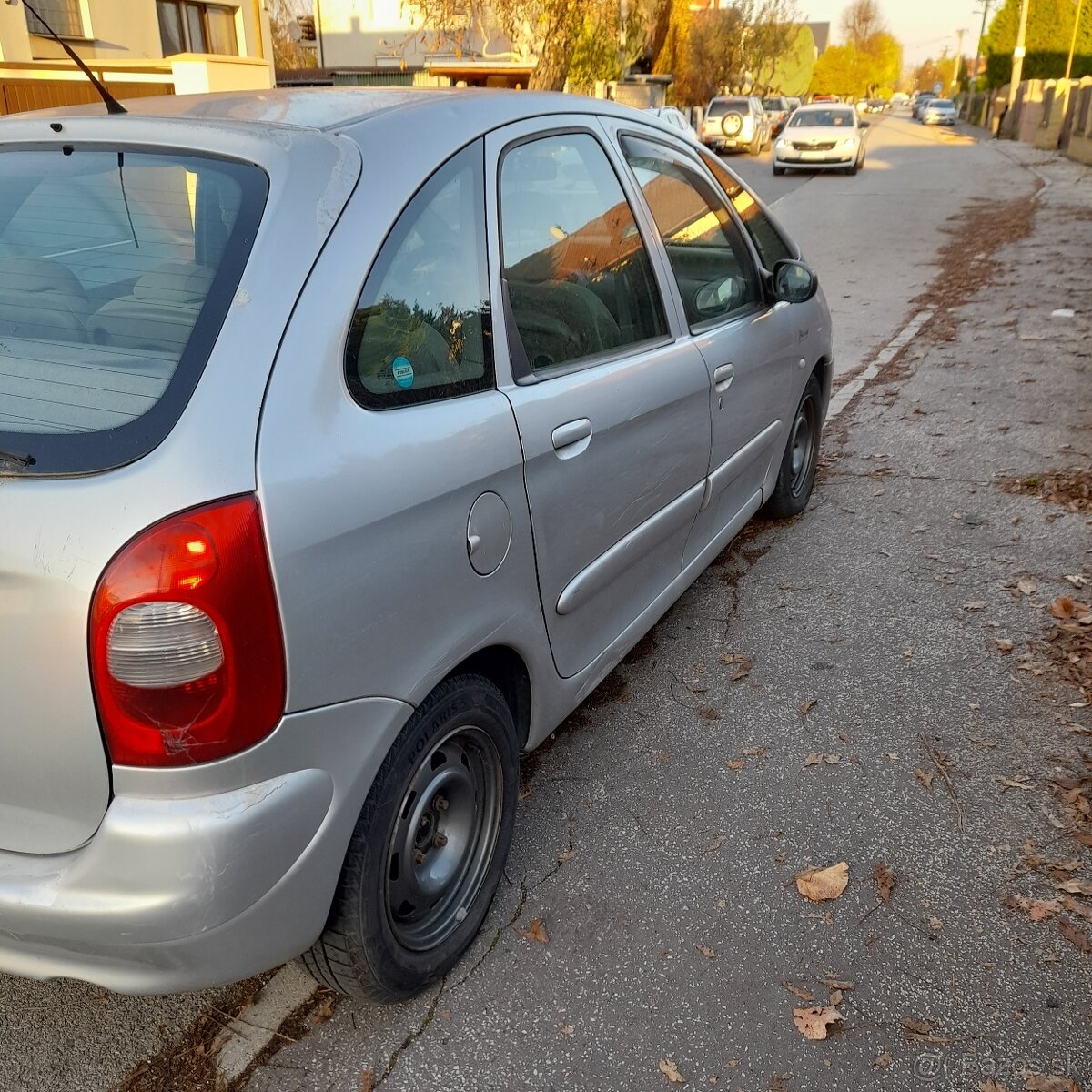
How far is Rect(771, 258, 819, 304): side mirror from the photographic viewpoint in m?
4.01

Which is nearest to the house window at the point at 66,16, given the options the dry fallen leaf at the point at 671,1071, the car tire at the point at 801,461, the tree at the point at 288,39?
the car tire at the point at 801,461

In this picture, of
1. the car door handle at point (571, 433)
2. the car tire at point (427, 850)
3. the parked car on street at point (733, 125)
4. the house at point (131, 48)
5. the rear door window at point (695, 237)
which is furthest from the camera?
the parked car on street at point (733, 125)

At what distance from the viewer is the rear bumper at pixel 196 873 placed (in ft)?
5.66

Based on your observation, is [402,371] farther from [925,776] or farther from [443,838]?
[925,776]

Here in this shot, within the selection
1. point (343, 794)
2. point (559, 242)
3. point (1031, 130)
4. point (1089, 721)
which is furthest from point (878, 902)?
point (1031, 130)

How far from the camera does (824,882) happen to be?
2.77m

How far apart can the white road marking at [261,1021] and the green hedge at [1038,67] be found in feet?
155

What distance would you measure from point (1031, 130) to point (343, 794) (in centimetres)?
4684

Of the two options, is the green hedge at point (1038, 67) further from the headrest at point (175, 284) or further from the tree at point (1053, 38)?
the headrest at point (175, 284)

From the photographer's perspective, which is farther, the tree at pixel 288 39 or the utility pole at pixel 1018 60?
the utility pole at pixel 1018 60

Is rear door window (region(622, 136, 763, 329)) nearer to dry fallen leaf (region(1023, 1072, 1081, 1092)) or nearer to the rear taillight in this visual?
the rear taillight

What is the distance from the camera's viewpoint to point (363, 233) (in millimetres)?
2043

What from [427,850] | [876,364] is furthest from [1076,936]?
[876,364]

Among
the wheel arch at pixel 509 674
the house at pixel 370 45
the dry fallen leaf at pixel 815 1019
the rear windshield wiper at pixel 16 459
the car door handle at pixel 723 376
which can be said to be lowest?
the dry fallen leaf at pixel 815 1019
